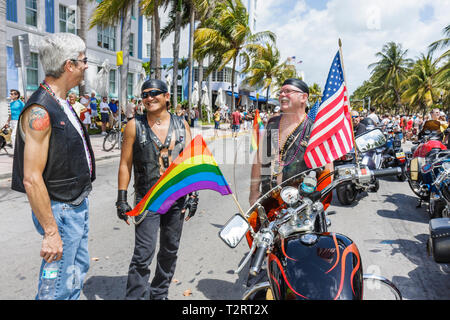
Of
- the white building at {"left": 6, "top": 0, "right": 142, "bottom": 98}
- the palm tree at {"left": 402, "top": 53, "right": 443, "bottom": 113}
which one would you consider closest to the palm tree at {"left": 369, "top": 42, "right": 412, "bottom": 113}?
the palm tree at {"left": 402, "top": 53, "right": 443, "bottom": 113}

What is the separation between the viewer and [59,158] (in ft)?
6.83

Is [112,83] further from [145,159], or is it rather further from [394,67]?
[394,67]

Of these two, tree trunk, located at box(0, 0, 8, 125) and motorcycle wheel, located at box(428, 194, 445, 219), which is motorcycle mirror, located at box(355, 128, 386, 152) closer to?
motorcycle wheel, located at box(428, 194, 445, 219)

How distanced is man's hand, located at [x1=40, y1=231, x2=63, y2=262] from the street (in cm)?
105

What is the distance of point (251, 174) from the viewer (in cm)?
254

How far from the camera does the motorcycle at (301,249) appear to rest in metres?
1.72

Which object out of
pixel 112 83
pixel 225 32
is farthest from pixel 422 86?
pixel 112 83

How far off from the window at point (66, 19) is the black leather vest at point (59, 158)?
74.6 ft

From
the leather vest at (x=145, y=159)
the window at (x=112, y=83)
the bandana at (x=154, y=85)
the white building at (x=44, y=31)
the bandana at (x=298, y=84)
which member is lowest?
the leather vest at (x=145, y=159)

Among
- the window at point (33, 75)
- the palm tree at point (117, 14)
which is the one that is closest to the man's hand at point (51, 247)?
the palm tree at point (117, 14)

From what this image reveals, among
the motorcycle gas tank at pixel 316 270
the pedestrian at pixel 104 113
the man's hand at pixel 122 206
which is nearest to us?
the motorcycle gas tank at pixel 316 270

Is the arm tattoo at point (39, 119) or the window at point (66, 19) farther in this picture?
the window at point (66, 19)

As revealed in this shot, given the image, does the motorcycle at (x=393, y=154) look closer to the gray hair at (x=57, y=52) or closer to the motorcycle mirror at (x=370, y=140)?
the motorcycle mirror at (x=370, y=140)
